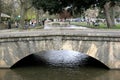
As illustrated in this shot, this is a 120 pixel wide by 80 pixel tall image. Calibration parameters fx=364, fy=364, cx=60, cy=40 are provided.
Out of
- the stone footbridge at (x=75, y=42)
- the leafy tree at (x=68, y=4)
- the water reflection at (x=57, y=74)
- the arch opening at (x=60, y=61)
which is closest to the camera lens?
the water reflection at (x=57, y=74)

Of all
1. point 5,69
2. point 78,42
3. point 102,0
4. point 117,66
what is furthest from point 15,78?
point 102,0

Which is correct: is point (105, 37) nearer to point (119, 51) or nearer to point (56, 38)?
point (119, 51)

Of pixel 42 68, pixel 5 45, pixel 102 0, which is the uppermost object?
pixel 102 0

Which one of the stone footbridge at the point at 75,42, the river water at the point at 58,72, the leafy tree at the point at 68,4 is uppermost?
the leafy tree at the point at 68,4

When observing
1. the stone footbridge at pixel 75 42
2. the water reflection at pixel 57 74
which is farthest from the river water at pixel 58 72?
the stone footbridge at pixel 75 42

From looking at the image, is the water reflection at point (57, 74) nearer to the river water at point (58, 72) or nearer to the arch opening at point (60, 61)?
the river water at point (58, 72)

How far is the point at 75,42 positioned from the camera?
70.9 feet

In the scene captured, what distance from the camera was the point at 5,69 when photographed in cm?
2216

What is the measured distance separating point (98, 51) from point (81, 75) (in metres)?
2.16

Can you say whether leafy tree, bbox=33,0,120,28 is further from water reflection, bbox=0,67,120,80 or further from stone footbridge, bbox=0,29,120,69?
stone footbridge, bbox=0,29,120,69

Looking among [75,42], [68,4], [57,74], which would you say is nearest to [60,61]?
[75,42]

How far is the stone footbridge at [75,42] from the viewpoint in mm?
21312

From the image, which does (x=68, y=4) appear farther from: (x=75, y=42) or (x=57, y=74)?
(x=57, y=74)

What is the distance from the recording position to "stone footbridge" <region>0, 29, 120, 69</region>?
2131 cm
